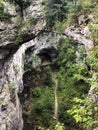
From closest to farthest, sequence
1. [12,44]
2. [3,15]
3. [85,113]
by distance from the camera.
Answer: [85,113] → [3,15] → [12,44]

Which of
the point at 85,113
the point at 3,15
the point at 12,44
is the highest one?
the point at 3,15

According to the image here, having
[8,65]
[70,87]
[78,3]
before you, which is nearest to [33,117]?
[70,87]

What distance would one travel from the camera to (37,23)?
→ 17.2 m

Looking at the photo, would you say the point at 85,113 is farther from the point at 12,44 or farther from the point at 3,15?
the point at 3,15

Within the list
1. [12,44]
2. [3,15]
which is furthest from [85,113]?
[3,15]

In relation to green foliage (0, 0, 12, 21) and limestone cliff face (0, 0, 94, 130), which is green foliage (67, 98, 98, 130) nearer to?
limestone cliff face (0, 0, 94, 130)

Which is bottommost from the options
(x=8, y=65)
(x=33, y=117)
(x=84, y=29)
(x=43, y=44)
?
(x=33, y=117)

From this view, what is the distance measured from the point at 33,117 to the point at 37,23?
6.64m

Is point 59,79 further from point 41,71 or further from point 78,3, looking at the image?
point 78,3

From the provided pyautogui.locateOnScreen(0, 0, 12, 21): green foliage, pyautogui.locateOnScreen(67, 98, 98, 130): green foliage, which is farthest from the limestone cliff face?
pyautogui.locateOnScreen(67, 98, 98, 130): green foliage

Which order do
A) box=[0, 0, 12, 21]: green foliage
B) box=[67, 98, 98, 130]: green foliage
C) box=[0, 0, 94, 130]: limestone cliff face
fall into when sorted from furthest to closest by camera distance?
box=[0, 0, 12, 21]: green foliage
box=[0, 0, 94, 130]: limestone cliff face
box=[67, 98, 98, 130]: green foliage

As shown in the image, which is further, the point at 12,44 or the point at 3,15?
the point at 12,44

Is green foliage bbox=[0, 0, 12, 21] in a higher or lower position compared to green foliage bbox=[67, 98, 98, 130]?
higher

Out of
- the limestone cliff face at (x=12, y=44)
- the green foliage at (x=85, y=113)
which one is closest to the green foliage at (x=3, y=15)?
the limestone cliff face at (x=12, y=44)
